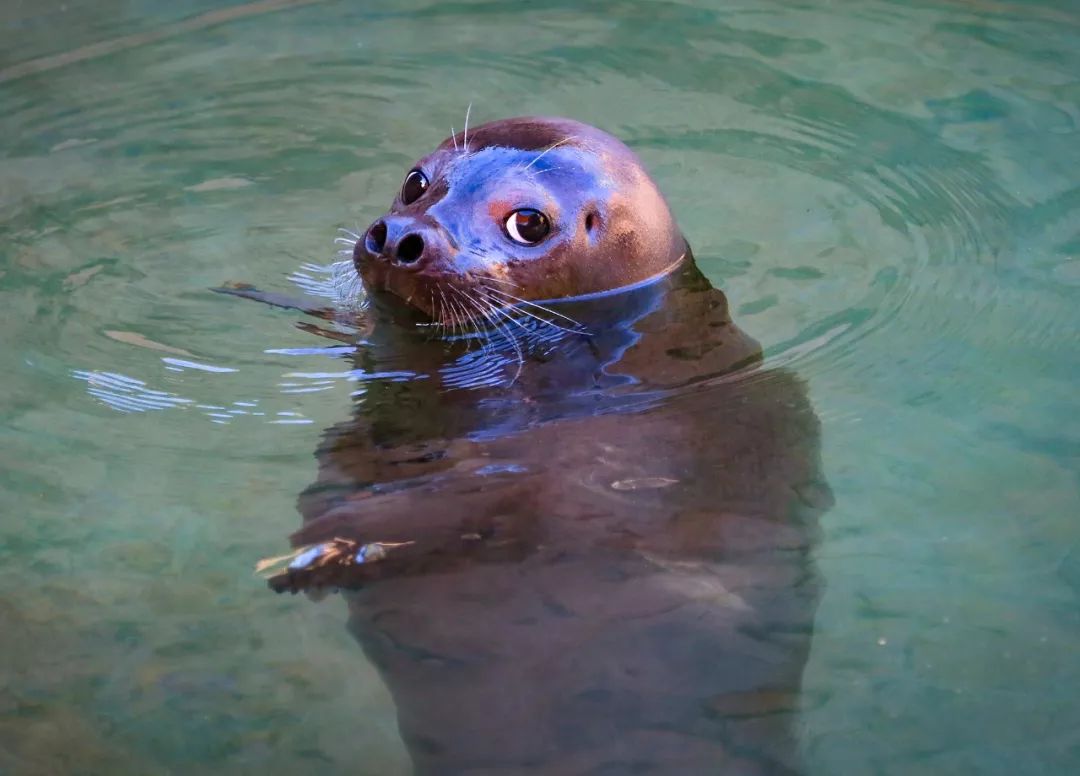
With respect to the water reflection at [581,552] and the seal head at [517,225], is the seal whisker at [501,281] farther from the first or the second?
the water reflection at [581,552]

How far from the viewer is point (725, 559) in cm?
348

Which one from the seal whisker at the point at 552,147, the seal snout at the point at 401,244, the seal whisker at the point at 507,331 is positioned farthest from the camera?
the seal whisker at the point at 552,147

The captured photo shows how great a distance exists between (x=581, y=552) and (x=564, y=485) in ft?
0.69

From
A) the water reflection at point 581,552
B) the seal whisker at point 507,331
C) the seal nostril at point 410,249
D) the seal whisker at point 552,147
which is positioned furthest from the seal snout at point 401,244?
the seal whisker at point 552,147

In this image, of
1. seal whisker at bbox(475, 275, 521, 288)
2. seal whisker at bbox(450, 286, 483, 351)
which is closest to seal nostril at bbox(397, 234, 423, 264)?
seal whisker at bbox(450, 286, 483, 351)

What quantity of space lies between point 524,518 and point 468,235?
107cm

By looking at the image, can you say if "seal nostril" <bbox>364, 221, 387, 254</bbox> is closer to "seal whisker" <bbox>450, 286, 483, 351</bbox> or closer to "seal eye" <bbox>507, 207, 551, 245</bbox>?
"seal whisker" <bbox>450, 286, 483, 351</bbox>

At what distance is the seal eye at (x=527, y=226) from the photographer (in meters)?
4.27

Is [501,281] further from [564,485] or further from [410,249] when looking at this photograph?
[564,485]

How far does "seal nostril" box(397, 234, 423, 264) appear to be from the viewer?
3982mm

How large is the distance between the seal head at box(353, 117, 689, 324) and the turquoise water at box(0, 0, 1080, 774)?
19.8 inches

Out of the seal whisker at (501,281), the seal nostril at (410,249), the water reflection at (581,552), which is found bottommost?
the water reflection at (581,552)

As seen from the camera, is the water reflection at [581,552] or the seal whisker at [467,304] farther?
the seal whisker at [467,304]

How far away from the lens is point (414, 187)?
14.7 feet
